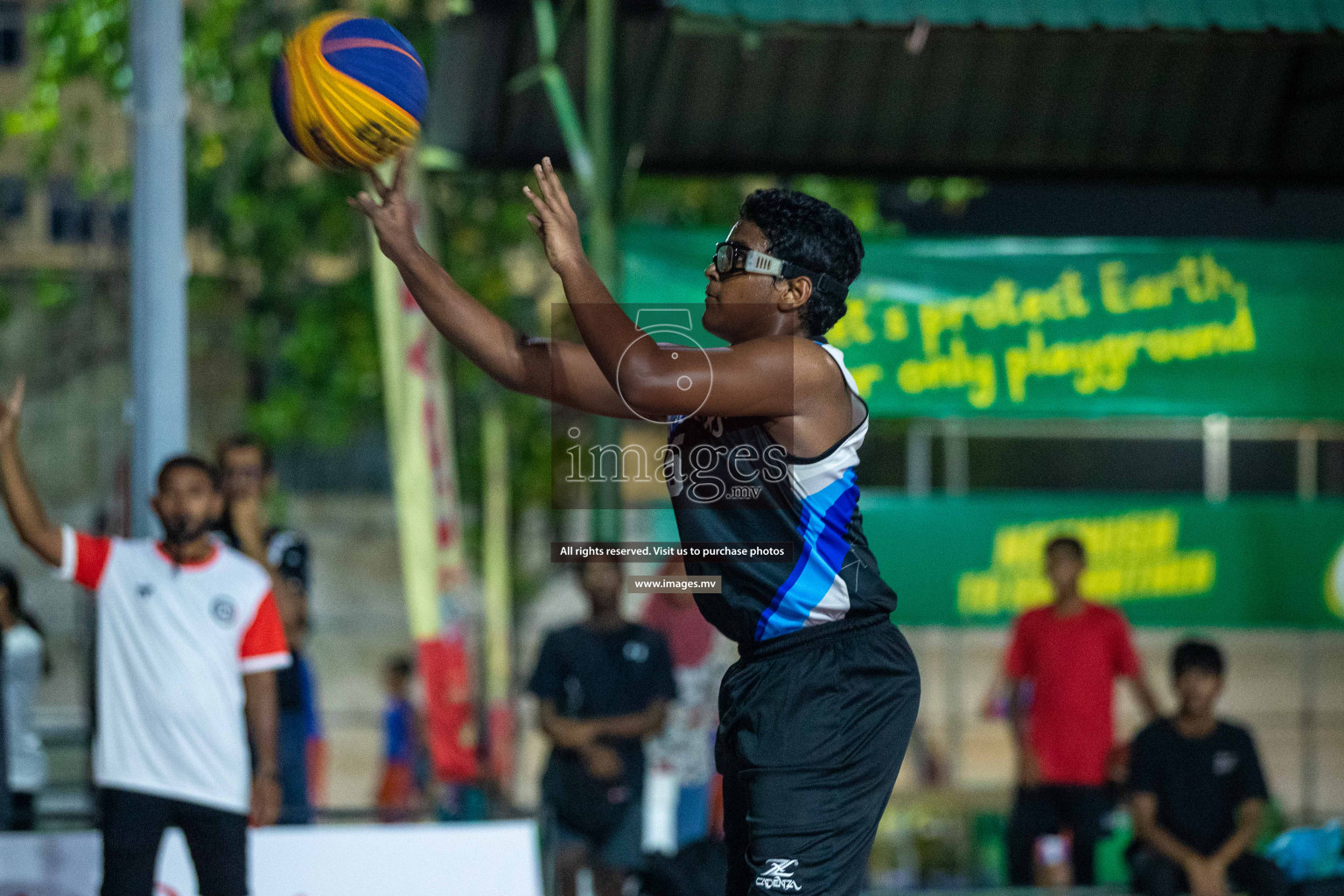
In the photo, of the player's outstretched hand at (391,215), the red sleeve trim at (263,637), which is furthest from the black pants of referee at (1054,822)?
the player's outstretched hand at (391,215)

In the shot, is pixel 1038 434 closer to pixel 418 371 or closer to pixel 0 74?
pixel 418 371

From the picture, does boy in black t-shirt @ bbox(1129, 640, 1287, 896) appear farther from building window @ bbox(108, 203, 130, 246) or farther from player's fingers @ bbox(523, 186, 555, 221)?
building window @ bbox(108, 203, 130, 246)

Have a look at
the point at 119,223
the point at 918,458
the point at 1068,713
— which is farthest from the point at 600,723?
the point at 119,223

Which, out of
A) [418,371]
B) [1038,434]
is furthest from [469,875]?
[1038,434]

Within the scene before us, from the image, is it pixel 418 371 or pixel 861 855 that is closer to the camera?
pixel 861 855

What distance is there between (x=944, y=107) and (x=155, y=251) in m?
5.26

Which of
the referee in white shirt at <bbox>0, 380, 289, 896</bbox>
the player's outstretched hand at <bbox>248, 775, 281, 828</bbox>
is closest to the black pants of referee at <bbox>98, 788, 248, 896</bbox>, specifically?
the referee in white shirt at <bbox>0, 380, 289, 896</bbox>

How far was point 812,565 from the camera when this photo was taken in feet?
12.2

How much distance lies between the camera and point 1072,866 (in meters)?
7.84

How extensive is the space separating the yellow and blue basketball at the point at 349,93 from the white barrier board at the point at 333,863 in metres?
3.24

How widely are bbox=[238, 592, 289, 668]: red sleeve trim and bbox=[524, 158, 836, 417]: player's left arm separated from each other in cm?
268

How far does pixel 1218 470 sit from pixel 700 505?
9000mm

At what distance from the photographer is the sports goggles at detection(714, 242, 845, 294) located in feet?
12.1

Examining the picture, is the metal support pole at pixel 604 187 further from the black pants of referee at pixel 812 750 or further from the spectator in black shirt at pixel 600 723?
the black pants of referee at pixel 812 750
